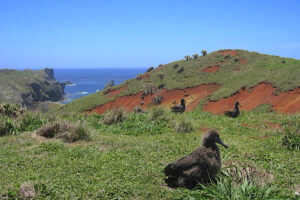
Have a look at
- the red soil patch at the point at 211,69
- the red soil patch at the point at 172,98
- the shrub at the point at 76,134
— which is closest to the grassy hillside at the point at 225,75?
the red soil patch at the point at 211,69

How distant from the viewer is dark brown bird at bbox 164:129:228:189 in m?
5.54

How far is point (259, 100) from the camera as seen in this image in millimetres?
28203

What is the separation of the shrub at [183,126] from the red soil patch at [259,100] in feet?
43.8

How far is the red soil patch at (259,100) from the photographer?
24.7 meters

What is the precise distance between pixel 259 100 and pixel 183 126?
62.2 ft

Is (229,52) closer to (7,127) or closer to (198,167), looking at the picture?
(7,127)

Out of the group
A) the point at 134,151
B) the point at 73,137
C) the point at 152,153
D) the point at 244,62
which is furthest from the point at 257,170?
the point at 244,62

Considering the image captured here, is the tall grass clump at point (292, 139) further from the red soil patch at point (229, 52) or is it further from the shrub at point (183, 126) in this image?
the red soil patch at point (229, 52)

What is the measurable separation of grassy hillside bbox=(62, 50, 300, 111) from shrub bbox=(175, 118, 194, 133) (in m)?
20.2

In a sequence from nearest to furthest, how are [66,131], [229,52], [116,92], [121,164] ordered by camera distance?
1. [121,164]
2. [66,131]
3. [116,92]
4. [229,52]

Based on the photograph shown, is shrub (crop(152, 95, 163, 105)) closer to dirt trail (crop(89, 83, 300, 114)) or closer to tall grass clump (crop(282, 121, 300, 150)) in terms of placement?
dirt trail (crop(89, 83, 300, 114))

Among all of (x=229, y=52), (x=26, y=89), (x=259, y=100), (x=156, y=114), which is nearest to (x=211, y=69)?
(x=229, y=52)

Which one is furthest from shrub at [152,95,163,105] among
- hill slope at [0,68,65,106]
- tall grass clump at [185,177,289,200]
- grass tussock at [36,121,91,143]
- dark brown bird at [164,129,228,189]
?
hill slope at [0,68,65,106]

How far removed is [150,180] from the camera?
612 cm
